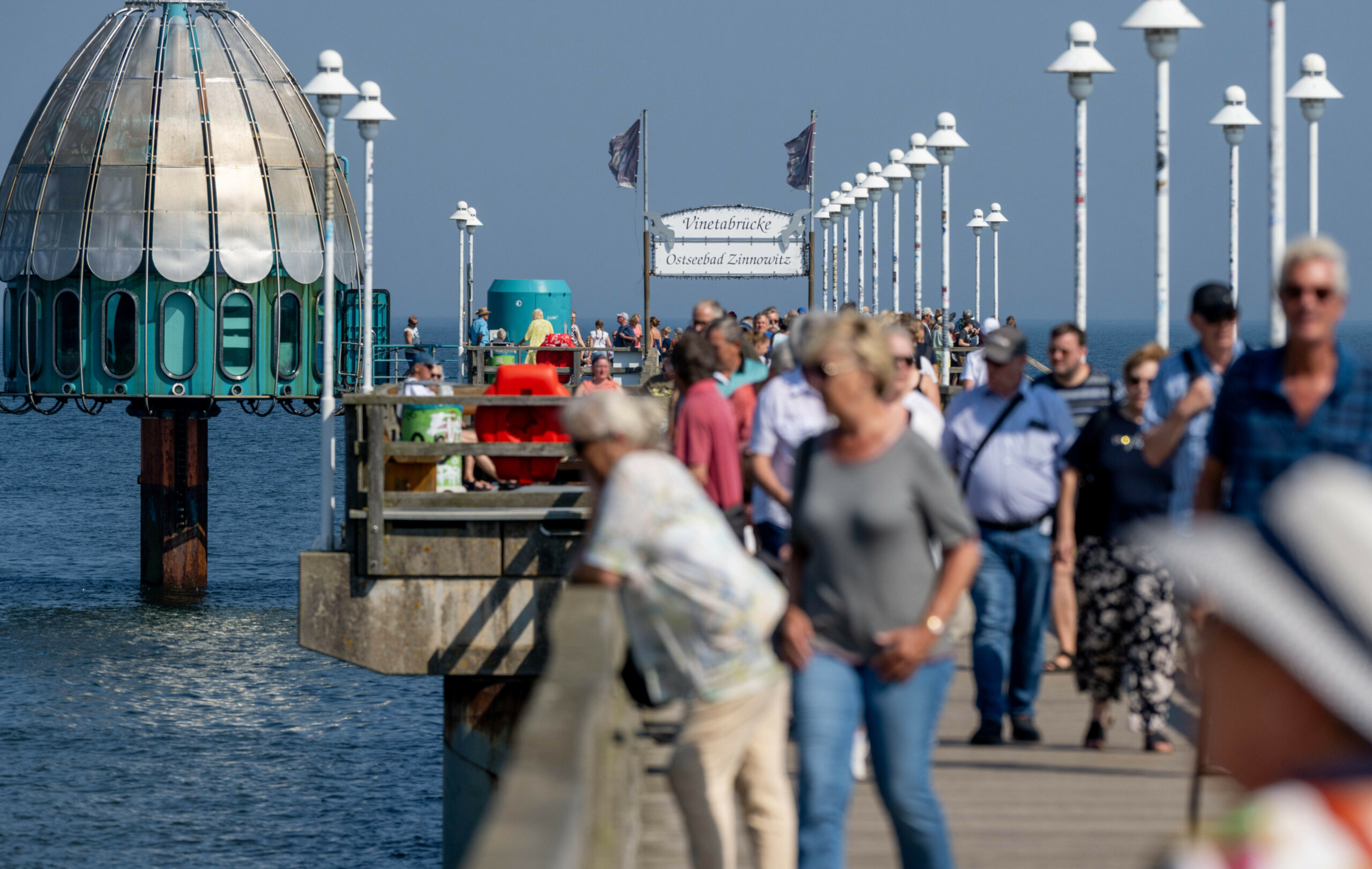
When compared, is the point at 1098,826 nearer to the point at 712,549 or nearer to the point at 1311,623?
the point at 712,549

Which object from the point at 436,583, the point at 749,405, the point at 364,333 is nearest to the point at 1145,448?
the point at 749,405

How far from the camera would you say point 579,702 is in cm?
417

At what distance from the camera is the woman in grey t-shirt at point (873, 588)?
458cm

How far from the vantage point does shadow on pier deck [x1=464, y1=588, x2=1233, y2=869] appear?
135 inches

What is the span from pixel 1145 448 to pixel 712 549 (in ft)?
9.99

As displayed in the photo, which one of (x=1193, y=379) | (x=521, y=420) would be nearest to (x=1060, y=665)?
(x=1193, y=379)

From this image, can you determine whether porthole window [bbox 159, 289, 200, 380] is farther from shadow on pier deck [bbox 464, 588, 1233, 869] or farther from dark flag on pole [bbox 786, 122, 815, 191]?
shadow on pier deck [bbox 464, 588, 1233, 869]

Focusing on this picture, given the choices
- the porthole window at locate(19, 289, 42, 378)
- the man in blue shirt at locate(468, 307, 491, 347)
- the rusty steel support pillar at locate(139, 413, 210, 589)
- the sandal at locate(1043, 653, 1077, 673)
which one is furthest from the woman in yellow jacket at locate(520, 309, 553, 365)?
the sandal at locate(1043, 653, 1077, 673)

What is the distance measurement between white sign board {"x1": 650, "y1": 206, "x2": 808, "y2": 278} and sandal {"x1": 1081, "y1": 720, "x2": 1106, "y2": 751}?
85.6 ft

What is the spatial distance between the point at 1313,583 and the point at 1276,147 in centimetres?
1327

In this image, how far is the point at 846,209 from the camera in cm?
4431

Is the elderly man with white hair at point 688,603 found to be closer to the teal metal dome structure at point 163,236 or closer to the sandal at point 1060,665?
the sandal at point 1060,665

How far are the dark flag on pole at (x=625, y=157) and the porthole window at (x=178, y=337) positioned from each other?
10.8 metres

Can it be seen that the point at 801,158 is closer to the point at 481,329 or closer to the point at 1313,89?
the point at 481,329
